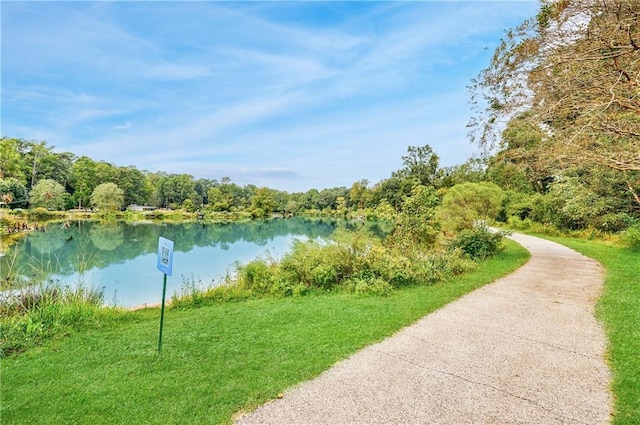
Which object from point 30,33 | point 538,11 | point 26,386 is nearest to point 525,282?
point 538,11

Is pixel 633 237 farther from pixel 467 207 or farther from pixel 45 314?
pixel 45 314

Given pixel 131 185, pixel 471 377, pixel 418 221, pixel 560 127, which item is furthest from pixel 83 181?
pixel 471 377

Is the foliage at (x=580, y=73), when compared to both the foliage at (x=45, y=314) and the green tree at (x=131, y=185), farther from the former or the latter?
the green tree at (x=131, y=185)

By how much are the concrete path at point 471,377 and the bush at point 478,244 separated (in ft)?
15.9

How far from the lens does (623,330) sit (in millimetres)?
4375

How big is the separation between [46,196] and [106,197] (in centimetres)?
1001

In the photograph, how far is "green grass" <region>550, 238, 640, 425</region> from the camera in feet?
9.18

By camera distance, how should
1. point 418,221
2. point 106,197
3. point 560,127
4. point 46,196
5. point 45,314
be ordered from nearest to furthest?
point 45,314, point 560,127, point 418,221, point 46,196, point 106,197

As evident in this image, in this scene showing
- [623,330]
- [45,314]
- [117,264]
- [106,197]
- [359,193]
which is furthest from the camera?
[359,193]

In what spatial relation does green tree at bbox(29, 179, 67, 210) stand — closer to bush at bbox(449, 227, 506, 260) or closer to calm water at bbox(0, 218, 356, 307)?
calm water at bbox(0, 218, 356, 307)

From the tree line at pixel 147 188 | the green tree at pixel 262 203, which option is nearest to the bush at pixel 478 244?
the tree line at pixel 147 188

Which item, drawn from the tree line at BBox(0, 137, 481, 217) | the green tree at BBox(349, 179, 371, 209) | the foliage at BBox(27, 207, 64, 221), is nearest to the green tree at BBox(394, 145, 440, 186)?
the tree line at BBox(0, 137, 481, 217)

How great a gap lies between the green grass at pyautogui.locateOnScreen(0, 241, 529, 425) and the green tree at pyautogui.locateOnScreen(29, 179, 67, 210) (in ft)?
131

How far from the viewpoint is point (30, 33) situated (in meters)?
5.92
